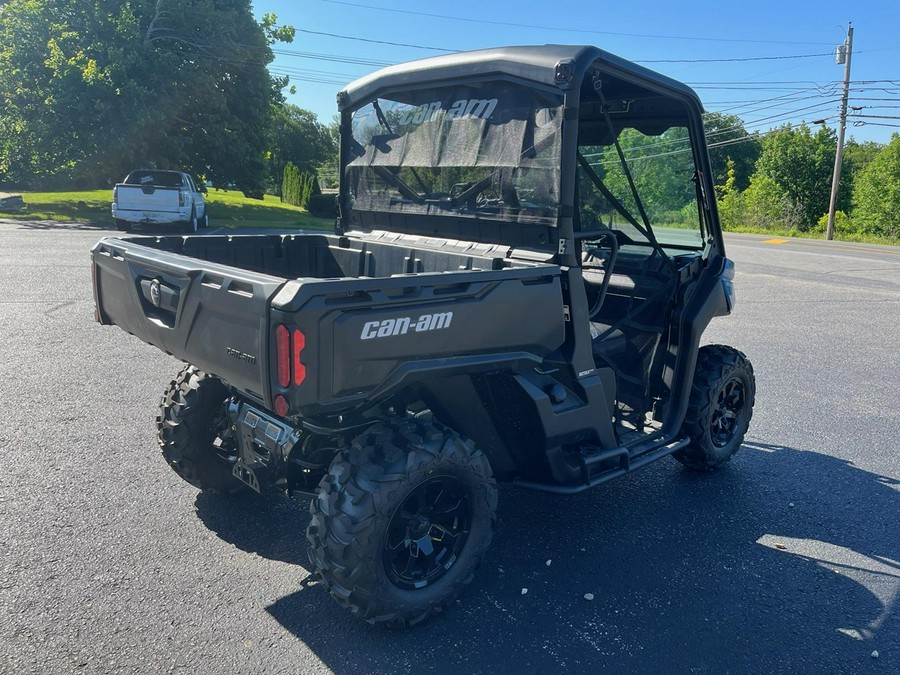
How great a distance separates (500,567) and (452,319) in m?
1.42

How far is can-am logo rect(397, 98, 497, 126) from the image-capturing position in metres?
3.90

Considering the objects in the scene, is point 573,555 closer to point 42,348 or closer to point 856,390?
point 856,390

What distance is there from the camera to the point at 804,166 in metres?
43.5

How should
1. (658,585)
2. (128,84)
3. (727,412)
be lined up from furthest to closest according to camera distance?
(128,84), (727,412), (658,585)

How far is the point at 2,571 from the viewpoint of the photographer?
3418mm

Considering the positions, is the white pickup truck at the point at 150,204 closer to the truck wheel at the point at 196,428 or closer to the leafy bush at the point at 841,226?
the truck wheel at the point at 196,428

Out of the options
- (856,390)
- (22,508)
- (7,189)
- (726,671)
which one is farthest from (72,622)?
(7,189)

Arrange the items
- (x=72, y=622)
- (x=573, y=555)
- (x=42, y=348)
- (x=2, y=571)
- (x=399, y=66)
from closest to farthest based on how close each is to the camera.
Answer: (x=72, y=622) → (x=2, y=571) → (x=573, y=555) → (x=399, y=66) → (x=42, y=348)

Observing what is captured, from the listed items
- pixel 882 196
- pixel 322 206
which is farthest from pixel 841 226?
pixel 322 206

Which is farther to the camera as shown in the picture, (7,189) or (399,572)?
(7,189)

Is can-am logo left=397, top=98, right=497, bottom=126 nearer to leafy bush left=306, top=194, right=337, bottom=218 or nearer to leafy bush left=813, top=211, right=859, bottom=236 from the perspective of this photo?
leafy bush left=306, top=194, right=337, bottom=218

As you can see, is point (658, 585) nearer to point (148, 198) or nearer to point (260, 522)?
point (260, 522)

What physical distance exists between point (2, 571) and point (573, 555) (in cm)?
276

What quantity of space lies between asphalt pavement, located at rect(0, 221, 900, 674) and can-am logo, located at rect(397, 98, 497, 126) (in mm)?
2265
